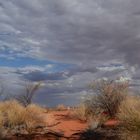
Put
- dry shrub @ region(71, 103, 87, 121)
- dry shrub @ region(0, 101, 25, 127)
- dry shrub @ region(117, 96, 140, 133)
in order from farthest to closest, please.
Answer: dry shrub @ region(71, 103, 87, 121), dry shrub @ region(0, 101, 25, 127), dry shrub @ region(117, 96, 140, 133)

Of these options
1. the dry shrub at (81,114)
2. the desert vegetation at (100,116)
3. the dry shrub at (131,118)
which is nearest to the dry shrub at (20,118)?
the desert vegetation at (100,116)

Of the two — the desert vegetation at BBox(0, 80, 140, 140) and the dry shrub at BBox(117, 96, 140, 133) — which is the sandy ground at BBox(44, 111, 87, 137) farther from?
the dry shrub at BBox(117, 96, 140, 133)

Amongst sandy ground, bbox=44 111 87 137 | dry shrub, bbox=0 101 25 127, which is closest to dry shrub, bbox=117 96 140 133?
sandy ground, bbox=44 111 87 137

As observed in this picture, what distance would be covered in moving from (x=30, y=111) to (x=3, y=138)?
4.56m

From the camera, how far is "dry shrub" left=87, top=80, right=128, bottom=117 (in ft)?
84.9

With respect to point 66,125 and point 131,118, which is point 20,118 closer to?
point 66,125

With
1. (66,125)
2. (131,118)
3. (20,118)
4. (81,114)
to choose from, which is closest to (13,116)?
(20,118)

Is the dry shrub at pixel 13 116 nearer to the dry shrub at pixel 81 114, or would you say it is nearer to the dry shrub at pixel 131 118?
the dry shrub at pixel 81 114

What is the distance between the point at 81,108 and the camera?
86.8ft

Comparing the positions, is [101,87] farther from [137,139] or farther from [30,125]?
[137,139]

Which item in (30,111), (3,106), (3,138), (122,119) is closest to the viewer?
(122,119)

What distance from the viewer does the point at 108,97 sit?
2628cm

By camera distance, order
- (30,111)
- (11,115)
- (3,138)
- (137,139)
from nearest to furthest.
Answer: (137,139) < (3,138) < (11,115) < (30,111)

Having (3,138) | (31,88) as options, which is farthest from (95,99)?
(31,88)
